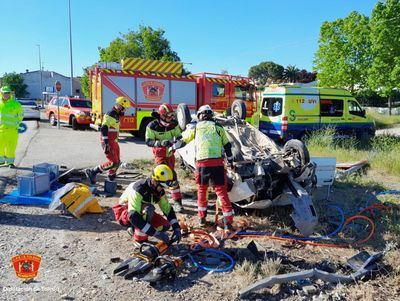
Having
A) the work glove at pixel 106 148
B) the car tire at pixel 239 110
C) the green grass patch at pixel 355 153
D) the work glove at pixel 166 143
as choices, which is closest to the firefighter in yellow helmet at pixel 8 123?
the work glove at pixel 106 148

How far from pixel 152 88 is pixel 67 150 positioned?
4229 millimetres

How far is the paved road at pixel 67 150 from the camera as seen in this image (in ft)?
28.8

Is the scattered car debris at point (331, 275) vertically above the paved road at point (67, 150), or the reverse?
the paved road at point (67, 150)

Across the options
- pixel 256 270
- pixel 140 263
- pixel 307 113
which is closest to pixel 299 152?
pixel 256 270

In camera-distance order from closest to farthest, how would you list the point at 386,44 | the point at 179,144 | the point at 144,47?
1. the point at 179,144
2. the point at 386,44
3. the point at 144,47

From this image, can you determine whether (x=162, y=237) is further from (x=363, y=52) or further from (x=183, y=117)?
(x=363, y=52)

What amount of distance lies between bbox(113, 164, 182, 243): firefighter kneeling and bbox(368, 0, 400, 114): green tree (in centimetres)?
2144

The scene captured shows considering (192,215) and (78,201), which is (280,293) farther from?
(78,201)

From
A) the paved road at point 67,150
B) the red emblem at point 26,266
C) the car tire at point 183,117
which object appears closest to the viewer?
the red emblem at point 26,266

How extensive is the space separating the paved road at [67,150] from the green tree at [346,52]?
16.7 metres

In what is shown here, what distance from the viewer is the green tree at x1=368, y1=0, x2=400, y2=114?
70.9ft

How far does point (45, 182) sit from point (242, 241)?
3.52 m

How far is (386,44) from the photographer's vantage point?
22.0 metres

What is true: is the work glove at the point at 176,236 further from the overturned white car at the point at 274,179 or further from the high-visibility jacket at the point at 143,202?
the overturned white car at the point at 274,179
